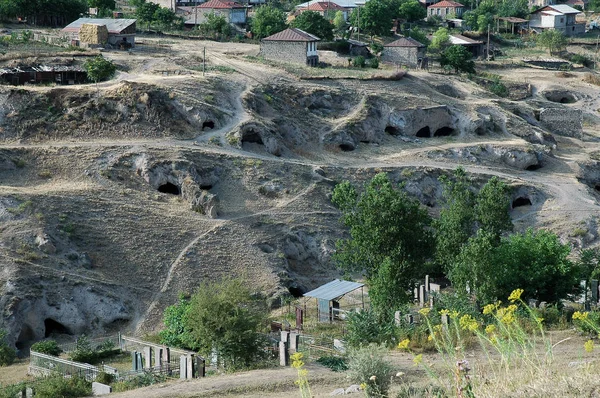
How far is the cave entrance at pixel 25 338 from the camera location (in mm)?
44469

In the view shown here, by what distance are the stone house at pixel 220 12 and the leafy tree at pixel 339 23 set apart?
26.5 feet

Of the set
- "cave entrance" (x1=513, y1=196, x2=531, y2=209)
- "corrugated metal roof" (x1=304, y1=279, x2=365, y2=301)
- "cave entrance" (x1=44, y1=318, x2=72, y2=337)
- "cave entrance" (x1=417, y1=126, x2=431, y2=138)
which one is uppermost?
"cave entrance" (x1=417, y1=126, x2=431, y2=138)

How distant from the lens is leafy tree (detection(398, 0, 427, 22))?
105m

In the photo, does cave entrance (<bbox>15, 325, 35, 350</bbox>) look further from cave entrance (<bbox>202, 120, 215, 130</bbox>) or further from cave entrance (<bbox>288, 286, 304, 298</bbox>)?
cave entrance (<bbox>202, 120, 215, 130</bbox>)

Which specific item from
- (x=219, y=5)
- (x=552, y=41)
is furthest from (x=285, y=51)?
(x=552, y=41)

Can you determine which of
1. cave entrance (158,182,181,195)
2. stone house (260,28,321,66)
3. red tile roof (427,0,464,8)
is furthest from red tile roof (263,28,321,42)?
red tile roof (427,0,464,8)

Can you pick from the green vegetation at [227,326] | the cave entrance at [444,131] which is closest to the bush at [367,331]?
the green vegetation at [227,326]

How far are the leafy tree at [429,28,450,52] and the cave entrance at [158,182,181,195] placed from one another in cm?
4274

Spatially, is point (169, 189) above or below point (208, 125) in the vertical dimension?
below

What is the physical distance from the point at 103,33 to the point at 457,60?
26.7 m

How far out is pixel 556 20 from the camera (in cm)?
11231

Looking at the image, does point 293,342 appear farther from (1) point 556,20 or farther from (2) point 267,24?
(1) point 556,20

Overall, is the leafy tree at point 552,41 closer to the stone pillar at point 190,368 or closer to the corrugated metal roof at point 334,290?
the corrugated metal roof at point 334,290

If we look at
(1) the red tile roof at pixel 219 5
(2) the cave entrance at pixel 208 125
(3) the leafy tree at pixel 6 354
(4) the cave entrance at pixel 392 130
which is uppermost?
(1) the red tile roof at pixel 219 5
